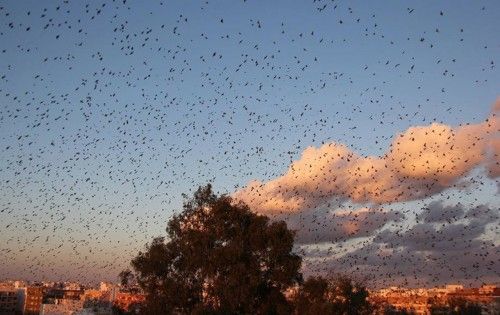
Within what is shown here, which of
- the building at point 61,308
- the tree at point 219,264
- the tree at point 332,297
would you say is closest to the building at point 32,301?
the building at point 61,308

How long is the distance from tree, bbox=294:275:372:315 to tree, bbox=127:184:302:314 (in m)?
1.21

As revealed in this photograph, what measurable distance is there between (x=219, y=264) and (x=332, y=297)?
2893 centimetres

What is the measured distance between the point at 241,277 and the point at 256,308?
2.91m

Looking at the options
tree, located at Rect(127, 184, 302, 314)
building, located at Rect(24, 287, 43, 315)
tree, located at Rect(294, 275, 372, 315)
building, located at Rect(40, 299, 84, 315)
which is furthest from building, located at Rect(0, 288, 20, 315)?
tree, located at Rect(127, 184, 302, 314)

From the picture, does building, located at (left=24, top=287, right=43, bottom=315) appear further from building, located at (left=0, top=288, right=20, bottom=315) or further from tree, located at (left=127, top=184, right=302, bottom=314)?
tree, located at (left=127, top=184, right=302, bottom=314)

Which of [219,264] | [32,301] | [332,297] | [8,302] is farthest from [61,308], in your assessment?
[219,264]

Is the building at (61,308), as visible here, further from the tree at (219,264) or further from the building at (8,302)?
the tree at (219,264)

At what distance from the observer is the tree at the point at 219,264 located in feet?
133

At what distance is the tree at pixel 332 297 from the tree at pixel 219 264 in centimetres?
121

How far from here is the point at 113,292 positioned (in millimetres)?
181000

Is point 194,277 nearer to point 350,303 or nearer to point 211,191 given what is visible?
point 211,191

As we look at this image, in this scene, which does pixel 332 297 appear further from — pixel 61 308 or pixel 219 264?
pixel 61 308

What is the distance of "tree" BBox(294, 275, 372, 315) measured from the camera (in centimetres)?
4237

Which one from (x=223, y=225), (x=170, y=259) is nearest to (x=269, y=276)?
(x=223, y=225)
